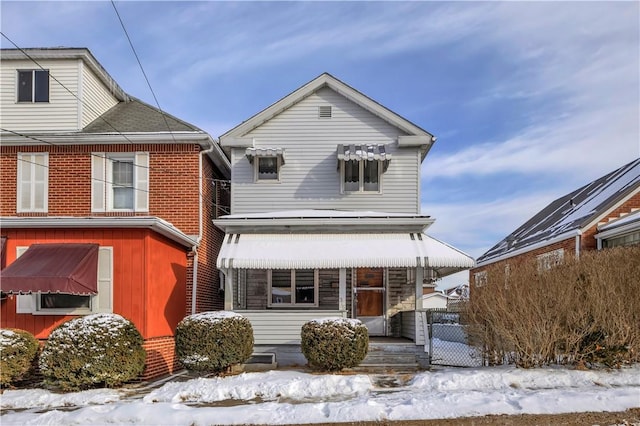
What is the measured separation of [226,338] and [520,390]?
5.95 metres

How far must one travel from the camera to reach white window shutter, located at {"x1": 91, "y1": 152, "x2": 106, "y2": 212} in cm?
1546

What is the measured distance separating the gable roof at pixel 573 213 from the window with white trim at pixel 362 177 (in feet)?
24.7

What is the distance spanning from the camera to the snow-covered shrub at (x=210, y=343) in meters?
11.1

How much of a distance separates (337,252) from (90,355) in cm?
621

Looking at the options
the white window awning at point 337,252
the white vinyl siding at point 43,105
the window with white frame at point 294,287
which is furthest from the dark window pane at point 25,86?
the window with white frame at point 294,287

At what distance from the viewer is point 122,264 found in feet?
39.9

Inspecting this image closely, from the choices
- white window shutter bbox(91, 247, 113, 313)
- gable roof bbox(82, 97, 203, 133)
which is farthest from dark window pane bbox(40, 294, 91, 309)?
gable roof bbox(82, 97, 203, 133)

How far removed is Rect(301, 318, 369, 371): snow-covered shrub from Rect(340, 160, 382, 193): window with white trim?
5.71 meters

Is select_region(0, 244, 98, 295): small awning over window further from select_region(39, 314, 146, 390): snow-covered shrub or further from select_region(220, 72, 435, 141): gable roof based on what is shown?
select_region(220, 72, 435, 141): gable roof

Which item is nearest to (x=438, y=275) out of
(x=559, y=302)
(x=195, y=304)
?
(x=559, y=302)

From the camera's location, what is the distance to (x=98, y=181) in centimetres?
1559

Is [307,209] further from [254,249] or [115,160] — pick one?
[115,160]

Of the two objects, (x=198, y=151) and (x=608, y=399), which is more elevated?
(x=198, y=151)

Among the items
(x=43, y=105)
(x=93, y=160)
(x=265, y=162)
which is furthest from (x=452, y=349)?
(x=43, y=105)
